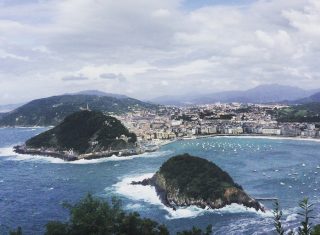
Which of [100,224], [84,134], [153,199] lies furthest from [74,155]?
[100,224]

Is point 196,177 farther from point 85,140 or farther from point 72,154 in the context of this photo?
point 85,140

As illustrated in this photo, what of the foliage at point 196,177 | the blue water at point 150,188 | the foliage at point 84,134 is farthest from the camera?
the foliage at point 84,134

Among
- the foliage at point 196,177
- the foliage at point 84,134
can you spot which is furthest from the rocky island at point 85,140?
the foliage at point 196,177

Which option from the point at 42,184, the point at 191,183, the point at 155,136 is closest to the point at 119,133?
the point at 155,136

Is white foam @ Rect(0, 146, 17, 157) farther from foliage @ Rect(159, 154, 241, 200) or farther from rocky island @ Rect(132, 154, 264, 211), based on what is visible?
foliage @ Rect(159, 154, 241, 200)

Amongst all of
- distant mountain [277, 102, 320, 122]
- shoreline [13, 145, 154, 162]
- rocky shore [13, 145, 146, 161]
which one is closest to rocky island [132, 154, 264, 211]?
shoreline [13, 145, 154, 162]

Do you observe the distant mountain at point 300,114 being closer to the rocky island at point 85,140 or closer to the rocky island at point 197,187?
the rocky island at point 85,140

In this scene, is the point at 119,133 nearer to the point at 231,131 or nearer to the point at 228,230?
the point at 231,131
